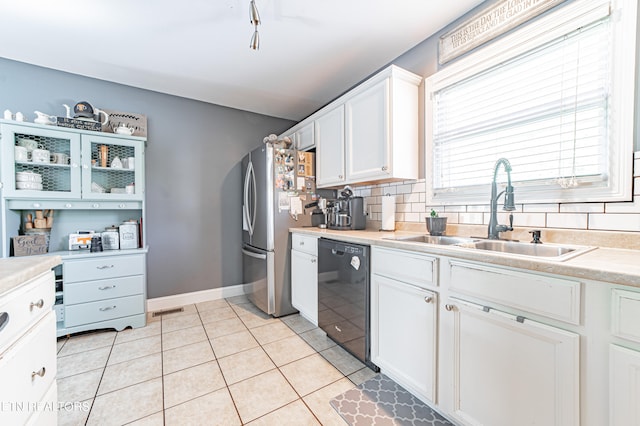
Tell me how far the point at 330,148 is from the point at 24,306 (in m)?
2.17

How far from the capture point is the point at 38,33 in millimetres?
1892

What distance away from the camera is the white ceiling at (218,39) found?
167cm

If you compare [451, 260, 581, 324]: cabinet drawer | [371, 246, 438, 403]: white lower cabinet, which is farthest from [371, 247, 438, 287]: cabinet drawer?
[451, 260, 581, 324]: cabinet drawer

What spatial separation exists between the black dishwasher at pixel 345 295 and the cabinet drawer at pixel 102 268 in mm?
1727

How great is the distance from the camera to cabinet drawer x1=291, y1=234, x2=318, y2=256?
2139mm

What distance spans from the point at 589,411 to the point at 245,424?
139 cm

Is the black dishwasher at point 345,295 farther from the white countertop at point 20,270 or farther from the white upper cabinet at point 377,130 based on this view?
the white countertop at point 20,270

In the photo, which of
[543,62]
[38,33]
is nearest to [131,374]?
[38,33]

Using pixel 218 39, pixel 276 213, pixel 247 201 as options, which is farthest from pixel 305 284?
pixel 218 39

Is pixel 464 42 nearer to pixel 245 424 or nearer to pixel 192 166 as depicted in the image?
pixel 245 424

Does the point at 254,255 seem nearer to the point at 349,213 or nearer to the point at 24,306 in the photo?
the point at 349,213

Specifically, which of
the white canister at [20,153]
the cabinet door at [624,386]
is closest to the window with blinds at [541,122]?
the cabinet door at [624,386]

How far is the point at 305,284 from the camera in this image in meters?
2.29

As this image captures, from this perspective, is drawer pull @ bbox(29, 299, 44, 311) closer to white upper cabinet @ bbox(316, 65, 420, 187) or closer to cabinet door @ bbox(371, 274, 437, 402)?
cabinet door @ bbox(371, 274, 437, 402)
